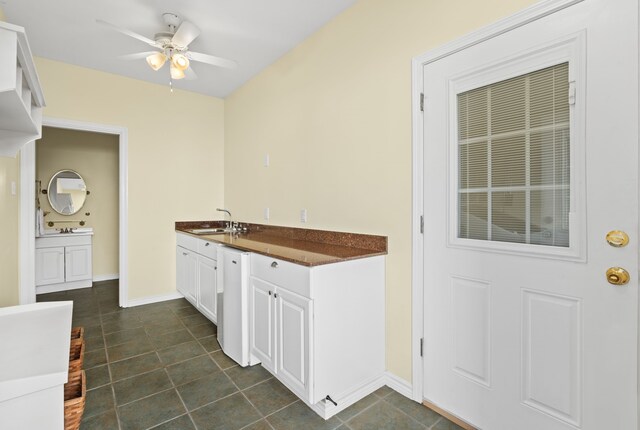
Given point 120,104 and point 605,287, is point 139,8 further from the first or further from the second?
point 605,287

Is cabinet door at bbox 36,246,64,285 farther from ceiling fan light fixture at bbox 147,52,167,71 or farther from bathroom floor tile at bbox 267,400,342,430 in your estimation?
bathroom floor tile at bbox 267,400,342,430

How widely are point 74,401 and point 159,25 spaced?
8.58ft

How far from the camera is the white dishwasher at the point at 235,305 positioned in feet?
7.35

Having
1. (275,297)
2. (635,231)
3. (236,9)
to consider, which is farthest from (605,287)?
(236,9)

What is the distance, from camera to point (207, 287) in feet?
10.00

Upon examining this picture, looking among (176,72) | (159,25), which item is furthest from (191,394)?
(159,25)

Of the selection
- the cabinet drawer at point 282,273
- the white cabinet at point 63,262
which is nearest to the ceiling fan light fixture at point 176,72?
the cabinet drawer at point 282,273

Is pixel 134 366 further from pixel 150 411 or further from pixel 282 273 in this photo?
pixel 282 273

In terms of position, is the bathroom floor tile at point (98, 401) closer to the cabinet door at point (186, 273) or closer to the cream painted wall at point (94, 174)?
the cabinet door at point (186, 273)

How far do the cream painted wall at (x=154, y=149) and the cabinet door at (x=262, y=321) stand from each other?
7.19 feet

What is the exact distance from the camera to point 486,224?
1.62m

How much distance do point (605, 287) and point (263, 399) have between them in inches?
71.6

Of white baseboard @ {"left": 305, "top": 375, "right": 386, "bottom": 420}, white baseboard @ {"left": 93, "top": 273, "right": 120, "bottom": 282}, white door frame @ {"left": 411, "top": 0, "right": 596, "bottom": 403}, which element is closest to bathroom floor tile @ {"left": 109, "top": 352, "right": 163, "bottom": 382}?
white baseboard @ {"left": 305, "top": 375, "right": 386, "bottom": 420}

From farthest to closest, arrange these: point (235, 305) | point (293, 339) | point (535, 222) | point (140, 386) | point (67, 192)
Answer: point (67, 192)
point (235, 305)
point (140, 386)
point (293, 339)
point (535, 222)
